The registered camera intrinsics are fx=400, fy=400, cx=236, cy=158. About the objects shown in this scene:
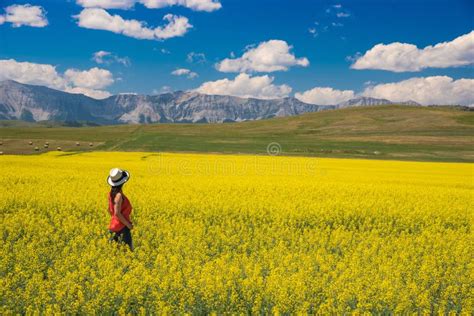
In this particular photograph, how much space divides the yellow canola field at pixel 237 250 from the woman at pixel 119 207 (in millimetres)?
297

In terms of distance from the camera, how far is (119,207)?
8.38 m

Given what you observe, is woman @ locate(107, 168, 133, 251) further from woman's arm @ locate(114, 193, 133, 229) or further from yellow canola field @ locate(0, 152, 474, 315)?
yellow canola field @ locate(0, 152, 474, 315)

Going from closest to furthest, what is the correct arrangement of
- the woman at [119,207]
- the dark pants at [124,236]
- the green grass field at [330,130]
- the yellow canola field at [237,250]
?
1. the yellow canola field at [237,250]
2. the woman at [119,207]
3. the dark pants at [124,236]
4. the green grass field at [330,130]

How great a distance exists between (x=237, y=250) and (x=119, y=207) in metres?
2.85

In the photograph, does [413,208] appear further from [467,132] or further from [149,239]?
[467,132]

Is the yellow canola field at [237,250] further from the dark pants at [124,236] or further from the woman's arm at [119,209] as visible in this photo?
the woman's arm at [119,209]

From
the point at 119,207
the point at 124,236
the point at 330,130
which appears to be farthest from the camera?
the point at 330,130

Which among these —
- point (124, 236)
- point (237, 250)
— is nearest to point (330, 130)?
point (237, 250)

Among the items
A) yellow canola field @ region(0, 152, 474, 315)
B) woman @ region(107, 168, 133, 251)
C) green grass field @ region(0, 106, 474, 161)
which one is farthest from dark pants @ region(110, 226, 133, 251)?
green grass field @ region(0, 106, 474, 161)

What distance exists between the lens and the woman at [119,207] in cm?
827

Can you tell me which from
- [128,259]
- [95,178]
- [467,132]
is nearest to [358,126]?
[467,132]

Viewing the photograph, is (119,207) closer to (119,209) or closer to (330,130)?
(119,209)

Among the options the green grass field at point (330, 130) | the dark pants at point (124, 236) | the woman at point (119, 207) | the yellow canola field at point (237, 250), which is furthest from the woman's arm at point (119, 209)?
the green grass field at point (330, 130)

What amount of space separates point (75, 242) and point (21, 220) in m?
2.33
